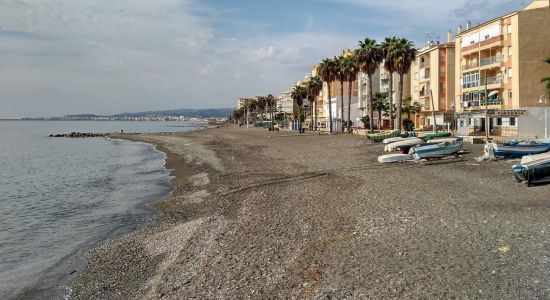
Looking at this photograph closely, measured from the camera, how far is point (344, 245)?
11.6 metres

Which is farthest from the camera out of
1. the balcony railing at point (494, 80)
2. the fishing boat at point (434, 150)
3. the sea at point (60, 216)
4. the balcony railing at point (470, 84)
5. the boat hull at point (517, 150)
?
the balcony railing at point (470, 84)

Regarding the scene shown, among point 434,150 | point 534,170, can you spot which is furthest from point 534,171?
point 434,150

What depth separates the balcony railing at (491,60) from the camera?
46.2 m

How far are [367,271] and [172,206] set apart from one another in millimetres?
12916

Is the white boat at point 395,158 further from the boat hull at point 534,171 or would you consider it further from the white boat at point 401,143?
the boat hull at point 534,171

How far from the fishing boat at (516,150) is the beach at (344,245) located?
3.96 meters

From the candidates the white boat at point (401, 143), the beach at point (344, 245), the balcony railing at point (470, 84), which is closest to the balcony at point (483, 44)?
the balcony railing at point (470, 84)

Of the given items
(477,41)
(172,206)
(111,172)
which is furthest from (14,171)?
(477,41)

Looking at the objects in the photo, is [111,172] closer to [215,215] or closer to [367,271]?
[215,215]

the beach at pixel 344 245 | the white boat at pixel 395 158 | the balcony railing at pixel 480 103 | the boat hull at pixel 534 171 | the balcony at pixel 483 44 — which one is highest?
the balcony at pixel 483 44

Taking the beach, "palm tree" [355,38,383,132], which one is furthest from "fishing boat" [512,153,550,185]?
"palm tree" [355,38,383,132]

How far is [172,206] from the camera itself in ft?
68.5

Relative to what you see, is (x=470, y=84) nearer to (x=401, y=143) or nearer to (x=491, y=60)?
(x=491, y=60)

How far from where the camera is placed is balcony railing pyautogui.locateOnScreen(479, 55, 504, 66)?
4624cm
